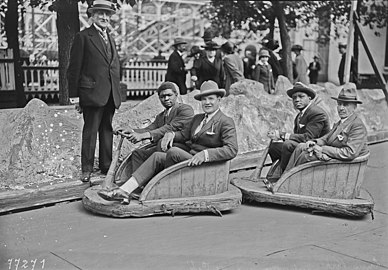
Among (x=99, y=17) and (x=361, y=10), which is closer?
(x=99, y=17)

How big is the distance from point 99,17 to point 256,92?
175 inches

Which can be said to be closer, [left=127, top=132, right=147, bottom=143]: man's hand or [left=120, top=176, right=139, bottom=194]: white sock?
[left=120, top=176, right=139, bottom=194]: white sock

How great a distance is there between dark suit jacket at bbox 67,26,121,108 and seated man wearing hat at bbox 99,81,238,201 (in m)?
1.08

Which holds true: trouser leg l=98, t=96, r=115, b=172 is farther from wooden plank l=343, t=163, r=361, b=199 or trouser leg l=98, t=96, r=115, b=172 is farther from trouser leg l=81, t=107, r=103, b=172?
wooden plank l=343, t=163, r=361, b=199

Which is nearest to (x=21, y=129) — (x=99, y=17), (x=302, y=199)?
(x=99, y=17)

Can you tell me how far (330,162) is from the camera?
5.56 m

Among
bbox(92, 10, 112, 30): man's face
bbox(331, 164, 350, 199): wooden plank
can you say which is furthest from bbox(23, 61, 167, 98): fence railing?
bbox(331, 164, 350, 199): wooden plank

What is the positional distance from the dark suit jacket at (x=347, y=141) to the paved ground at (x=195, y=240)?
0.66m

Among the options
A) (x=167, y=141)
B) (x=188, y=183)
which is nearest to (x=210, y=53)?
(x=167, y=141)

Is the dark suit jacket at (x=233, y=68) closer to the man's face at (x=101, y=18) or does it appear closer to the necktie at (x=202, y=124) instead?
the man's face at (x=101, y=18)

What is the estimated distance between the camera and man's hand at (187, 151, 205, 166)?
527cm

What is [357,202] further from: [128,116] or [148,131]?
[128,116]

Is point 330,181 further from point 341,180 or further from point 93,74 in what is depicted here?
point 93,74

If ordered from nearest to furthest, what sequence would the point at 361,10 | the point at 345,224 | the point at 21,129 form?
the point at 345,224, the point at 21,129, the point at 361,10
